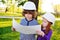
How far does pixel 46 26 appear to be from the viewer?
5.49 ft

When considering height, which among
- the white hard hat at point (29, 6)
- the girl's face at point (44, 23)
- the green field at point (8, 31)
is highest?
the white hard hat at point (29, 6)

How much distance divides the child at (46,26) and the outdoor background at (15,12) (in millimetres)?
189

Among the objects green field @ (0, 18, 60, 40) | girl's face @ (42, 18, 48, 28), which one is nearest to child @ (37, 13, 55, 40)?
girl's face @ (42, 18, 48, 28)

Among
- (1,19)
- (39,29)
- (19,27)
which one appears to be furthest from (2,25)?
(39,29)

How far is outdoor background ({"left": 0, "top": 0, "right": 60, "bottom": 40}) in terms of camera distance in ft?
6.15

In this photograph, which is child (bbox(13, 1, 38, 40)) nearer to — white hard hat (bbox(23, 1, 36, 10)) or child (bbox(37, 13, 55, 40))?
white hard hat (bbox(23, 1, 36, 10))

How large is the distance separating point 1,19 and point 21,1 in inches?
12.4

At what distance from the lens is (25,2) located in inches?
72.5

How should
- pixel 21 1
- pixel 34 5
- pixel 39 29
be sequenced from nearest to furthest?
pixel 39 29 < pixel 34 5 < pixel 21 1

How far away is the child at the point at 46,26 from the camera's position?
64.6 inches

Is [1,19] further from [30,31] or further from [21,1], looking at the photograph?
[30,31]

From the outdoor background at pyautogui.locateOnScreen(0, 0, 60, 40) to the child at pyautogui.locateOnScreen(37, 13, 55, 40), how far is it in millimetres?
189

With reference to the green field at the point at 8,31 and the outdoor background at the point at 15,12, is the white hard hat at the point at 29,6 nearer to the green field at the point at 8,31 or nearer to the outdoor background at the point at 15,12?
the outdoor background at the point at 15,12

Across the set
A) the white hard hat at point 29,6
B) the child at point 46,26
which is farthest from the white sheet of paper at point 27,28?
the white hard hat at point 29,6
